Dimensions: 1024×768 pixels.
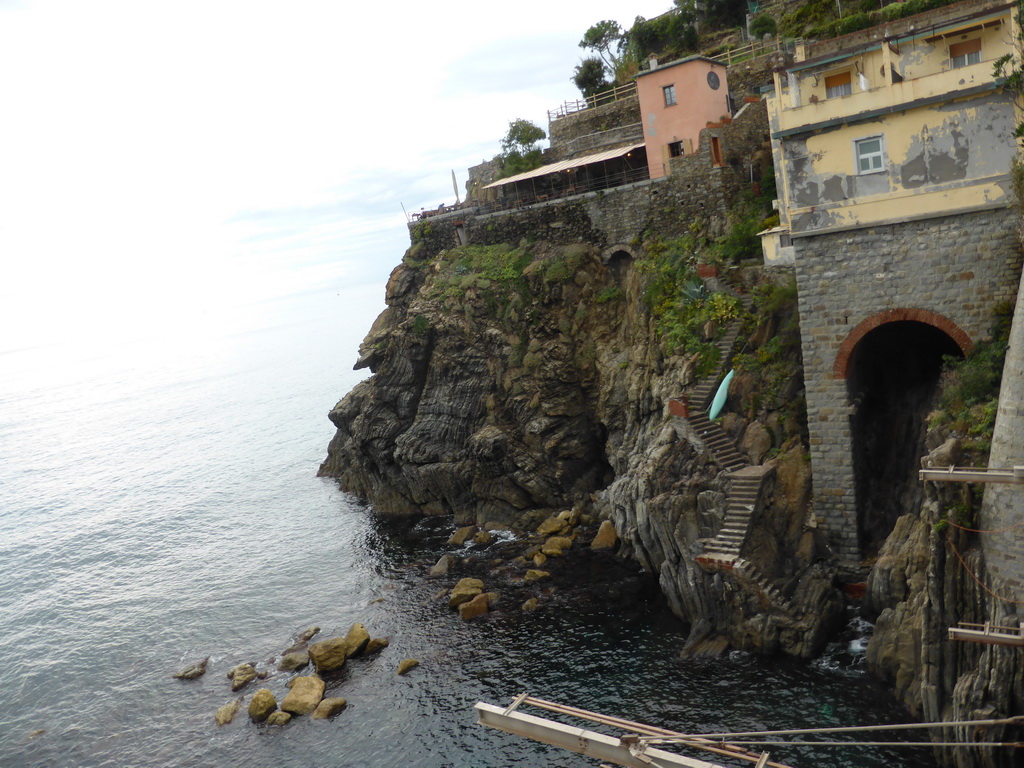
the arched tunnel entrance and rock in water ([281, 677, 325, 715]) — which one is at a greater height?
the arched tunnel entrance

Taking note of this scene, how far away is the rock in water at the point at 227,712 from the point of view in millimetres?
30109

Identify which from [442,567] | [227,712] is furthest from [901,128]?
[227,712]

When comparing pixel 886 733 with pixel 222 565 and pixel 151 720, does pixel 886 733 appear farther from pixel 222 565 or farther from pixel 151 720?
pixel 222 565

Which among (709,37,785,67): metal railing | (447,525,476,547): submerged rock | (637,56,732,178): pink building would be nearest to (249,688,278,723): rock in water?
(447,525,476,547): submerged rock

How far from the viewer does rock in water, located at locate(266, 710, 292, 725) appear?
2897 centimetres

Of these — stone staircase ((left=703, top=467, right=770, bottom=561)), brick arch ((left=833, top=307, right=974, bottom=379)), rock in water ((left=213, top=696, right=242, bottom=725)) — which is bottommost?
rock in water ((left=213, top=696, right=242, bottom=725))

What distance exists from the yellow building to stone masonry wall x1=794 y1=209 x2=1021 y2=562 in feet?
2.07

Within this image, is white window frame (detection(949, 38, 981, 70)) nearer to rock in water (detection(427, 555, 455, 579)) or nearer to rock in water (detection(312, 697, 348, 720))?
rock in water (detection(427, 555, 455, 579))

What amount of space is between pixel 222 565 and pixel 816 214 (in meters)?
41.5

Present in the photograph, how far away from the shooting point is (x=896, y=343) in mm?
30266

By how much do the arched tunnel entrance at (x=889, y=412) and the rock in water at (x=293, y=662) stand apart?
24423 millimetres

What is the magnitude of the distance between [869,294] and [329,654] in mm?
26646

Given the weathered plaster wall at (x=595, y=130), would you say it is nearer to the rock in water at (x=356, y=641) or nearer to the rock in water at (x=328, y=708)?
the rock in water at (x=356, y=641)

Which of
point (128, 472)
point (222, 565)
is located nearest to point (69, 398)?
point (128, 472)
